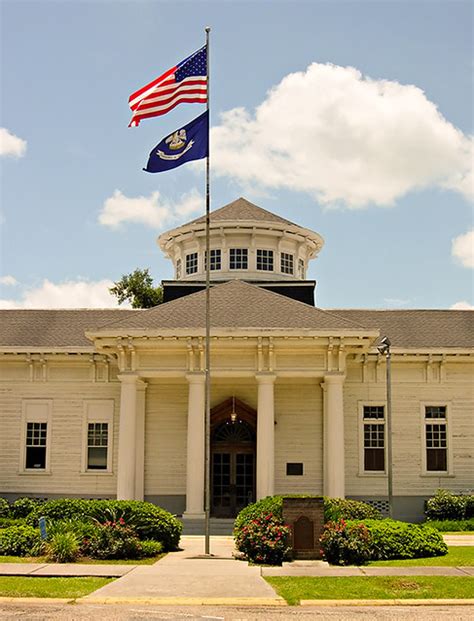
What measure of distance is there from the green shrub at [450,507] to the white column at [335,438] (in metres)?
3.98

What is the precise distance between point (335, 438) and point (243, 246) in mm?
12407

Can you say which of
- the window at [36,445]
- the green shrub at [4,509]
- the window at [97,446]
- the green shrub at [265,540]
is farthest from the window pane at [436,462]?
the green shrub at [4,509]

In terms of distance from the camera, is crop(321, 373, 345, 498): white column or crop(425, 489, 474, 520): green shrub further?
crop(425, 489, 474, 520): green shrub

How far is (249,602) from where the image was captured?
1424 centimetres

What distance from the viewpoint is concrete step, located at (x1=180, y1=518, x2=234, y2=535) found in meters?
27.6

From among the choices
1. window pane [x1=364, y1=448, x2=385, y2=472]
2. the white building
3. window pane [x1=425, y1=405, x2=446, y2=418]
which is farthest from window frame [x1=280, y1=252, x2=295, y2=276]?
window pane [x1=364, y1=448, x2=385, y2=472]

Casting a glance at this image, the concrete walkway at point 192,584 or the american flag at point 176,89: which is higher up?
the american flag at point 176,89

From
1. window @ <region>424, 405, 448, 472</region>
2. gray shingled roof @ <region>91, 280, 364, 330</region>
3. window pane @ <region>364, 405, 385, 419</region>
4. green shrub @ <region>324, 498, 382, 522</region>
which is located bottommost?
green shrub @ <region>324, 498, 382, 522</region>

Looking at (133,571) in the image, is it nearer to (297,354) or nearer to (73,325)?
(297,354)

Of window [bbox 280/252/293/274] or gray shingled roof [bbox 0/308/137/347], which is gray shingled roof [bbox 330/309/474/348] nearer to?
window [bbox 280/252/293/274]

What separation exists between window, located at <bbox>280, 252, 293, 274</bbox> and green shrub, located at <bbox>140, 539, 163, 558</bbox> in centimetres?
1963

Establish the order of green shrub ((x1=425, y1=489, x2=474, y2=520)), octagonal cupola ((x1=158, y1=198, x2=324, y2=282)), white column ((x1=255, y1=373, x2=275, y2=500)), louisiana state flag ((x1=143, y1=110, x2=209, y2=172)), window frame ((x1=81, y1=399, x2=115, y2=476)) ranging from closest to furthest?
louisiana state flag ((x1=143, y1=110, x2=209, y2=172))
white column ((x1=255, y1=373, x2=275, y2=500))
green shrub ((x1=425, y1=489, x2=474, y2=520))
window frame ((x1=81, y1=399, x2=115, y2=476))
octagonal cupola ((x1=158, y1=198, x2=324, y2=282))

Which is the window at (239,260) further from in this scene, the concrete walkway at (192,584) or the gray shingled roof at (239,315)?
the concrete walkway at (192,584)

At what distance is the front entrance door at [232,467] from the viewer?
103 ft
